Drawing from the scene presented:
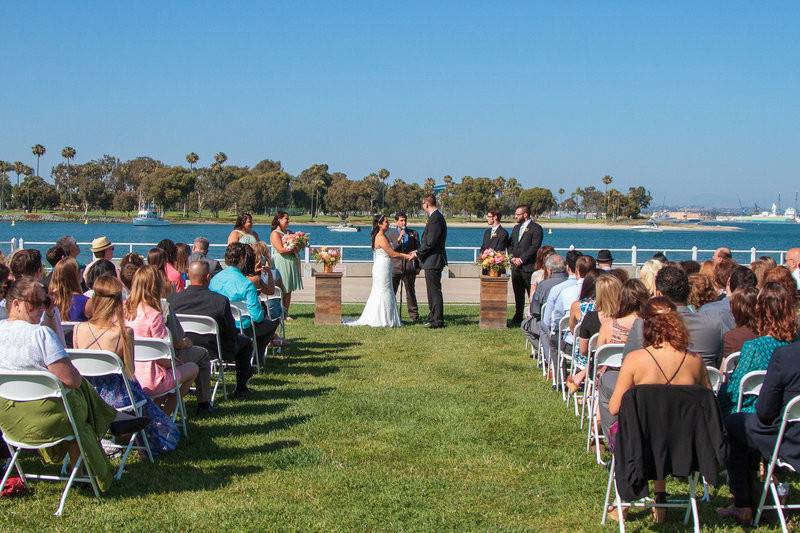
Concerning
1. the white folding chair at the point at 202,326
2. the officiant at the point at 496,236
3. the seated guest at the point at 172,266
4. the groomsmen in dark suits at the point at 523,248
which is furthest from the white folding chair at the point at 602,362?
the officiant at the point at 496,236

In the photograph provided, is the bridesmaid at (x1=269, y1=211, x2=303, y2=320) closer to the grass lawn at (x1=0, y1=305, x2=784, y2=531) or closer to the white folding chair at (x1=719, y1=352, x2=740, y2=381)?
the grass lawn at (x1=0, y1=305, x2=784, y2=531)

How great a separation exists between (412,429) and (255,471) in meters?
1.65

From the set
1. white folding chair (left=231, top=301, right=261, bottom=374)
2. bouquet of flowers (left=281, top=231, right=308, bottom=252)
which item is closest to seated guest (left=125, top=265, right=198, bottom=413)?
white folding chair (left=231, top=301, right=261, bottom=374)

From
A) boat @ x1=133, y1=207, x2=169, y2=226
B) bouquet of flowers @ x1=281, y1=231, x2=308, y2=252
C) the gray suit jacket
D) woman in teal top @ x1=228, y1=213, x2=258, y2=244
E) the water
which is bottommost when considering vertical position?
the water

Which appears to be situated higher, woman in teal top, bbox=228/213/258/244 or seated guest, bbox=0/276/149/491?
woman in teal top, bbox=228/213/258/244

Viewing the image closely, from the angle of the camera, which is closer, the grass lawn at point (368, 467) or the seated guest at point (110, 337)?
the grass lawn at point (368, 467)

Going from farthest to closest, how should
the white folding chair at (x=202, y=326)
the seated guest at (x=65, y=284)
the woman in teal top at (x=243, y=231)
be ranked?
the woman in teal top at (x=243, y=231), the white folding chair at (x=202, y=326), the seated guest at (x=65, y=284)

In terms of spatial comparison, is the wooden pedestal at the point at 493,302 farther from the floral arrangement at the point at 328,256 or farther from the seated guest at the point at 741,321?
the seated guest at the point at 741,321

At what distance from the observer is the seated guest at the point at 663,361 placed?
4906mm

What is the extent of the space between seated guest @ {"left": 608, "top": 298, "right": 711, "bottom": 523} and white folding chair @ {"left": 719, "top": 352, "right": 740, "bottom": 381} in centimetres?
102

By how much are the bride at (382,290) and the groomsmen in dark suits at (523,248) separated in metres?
1.95

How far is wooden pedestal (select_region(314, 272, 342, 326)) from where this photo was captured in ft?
46.1

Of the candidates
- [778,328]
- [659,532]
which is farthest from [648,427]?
[778,328]

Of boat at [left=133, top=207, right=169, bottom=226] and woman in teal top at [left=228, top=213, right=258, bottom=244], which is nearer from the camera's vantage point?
woman in teal top at [left=228, top=213, right=258, bottom=244]
